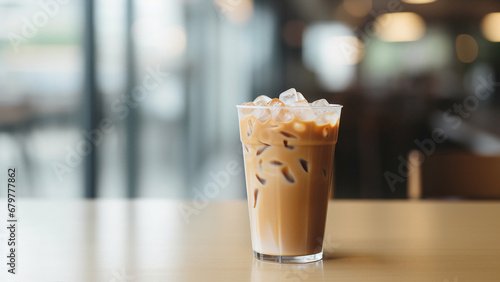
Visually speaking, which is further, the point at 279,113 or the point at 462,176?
the point at 462,176

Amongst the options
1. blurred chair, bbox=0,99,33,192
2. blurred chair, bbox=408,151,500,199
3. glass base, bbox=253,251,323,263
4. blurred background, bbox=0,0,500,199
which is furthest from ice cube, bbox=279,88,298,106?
blurred chair, bbox=0,99,33,192

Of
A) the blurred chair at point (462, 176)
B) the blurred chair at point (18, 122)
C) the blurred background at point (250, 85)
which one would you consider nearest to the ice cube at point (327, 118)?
the blurred chair at point (462, 176)

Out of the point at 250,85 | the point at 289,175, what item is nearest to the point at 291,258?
the point at 289,175

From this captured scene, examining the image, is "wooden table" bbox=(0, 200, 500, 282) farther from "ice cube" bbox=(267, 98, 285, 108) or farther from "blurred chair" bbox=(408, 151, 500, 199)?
"blurred chair" bbox=(408, 151, 500, 199)

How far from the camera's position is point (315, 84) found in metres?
4.27

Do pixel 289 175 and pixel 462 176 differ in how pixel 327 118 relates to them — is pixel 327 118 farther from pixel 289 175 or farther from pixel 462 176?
pixel 462 176

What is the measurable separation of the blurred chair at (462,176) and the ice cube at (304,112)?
51.0 inches

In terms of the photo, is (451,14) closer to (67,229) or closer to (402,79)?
(402,79)

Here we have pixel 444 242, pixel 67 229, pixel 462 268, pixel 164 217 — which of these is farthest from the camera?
pixel 164 217

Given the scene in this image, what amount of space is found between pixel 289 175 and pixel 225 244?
0.20 m

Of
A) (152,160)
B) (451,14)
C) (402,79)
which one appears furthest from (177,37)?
(451,14)

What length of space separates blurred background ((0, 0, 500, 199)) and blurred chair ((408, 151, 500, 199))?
217 cm

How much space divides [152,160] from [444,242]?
345 cm

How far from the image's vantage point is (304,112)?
2.64 ft
